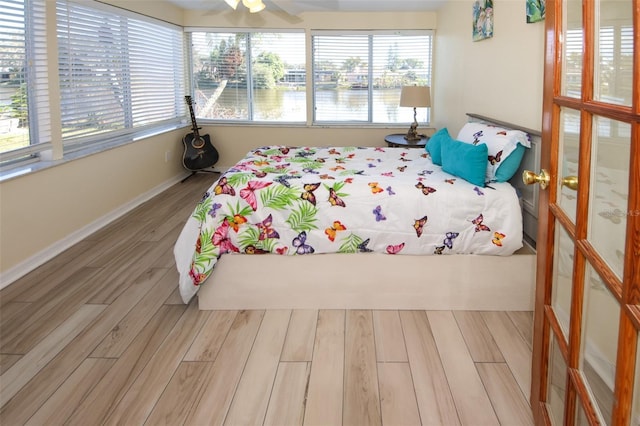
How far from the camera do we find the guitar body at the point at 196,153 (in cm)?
625

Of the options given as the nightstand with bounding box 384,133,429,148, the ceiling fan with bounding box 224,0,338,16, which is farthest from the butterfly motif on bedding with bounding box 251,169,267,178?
the ceiling fan with bounding box 224,0,338,16

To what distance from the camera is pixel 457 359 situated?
7.70 ft

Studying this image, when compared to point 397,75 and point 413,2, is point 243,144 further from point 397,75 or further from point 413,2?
point 413,2

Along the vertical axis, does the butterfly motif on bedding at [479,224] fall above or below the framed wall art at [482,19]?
below

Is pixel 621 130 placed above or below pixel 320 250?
above

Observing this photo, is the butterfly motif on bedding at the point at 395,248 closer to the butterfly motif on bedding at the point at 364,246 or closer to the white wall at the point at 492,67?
the butterfly motif on bedding at the point at 364,246

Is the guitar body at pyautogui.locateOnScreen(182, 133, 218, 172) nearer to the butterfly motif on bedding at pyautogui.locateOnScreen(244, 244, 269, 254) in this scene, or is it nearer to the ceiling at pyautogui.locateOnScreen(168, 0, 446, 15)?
the ceiling at pyautogui.locateOnScreen(168, 0, 446, 15)

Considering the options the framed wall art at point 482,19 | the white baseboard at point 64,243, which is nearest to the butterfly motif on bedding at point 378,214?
the framed wall art at point 482,19

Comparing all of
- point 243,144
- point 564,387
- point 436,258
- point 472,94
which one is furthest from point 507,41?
point 243,144

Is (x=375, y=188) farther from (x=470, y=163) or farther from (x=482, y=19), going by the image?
(x=482, y=19)

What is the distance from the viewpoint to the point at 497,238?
9.05 feet

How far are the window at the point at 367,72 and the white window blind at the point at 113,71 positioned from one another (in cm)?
172

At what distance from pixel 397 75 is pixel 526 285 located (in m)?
4.18

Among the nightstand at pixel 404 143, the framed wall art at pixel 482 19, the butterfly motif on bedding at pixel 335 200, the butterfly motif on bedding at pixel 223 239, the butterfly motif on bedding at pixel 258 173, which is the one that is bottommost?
the butterfly motif on bedding at pixel 223 239
